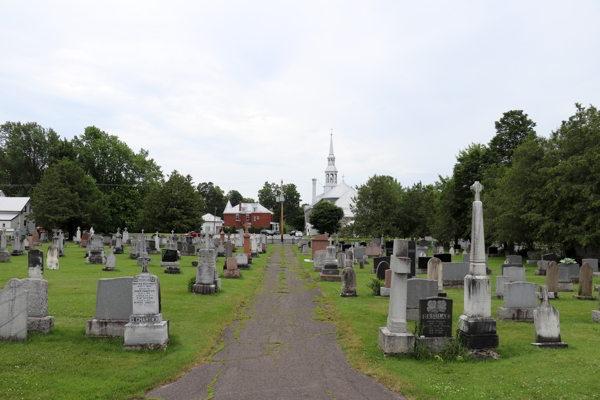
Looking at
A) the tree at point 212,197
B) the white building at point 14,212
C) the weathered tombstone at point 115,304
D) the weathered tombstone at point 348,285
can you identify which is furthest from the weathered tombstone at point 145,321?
the tree at point 212,197

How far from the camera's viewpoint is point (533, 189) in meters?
30.3

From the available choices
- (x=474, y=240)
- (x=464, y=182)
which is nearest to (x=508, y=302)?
(x=474, y=240)

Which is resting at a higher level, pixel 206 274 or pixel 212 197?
pixel 212 197

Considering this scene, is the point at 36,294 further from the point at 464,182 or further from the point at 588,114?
the point at 464,182

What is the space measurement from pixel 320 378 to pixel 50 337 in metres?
5.40

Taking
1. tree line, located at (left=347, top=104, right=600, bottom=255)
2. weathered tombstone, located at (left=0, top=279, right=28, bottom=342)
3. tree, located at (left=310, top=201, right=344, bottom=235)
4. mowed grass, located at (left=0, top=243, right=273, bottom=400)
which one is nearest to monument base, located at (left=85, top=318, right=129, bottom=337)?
mowed grass, located at (left=0, top=243, right=273, bottom=400)

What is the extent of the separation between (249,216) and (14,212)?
51381 millimetres

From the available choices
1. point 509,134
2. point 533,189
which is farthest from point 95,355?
point 509,134

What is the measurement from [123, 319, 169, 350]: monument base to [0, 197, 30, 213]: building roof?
64.0 meters

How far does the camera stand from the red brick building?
10550 centimetres

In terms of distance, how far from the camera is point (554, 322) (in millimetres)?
9023

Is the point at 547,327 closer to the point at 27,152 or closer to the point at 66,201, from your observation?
the point at 66,201

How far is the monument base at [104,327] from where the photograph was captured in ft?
30.6

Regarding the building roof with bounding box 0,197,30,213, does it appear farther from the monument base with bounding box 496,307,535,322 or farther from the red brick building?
the monument base with bounding box 496,307,535,322
